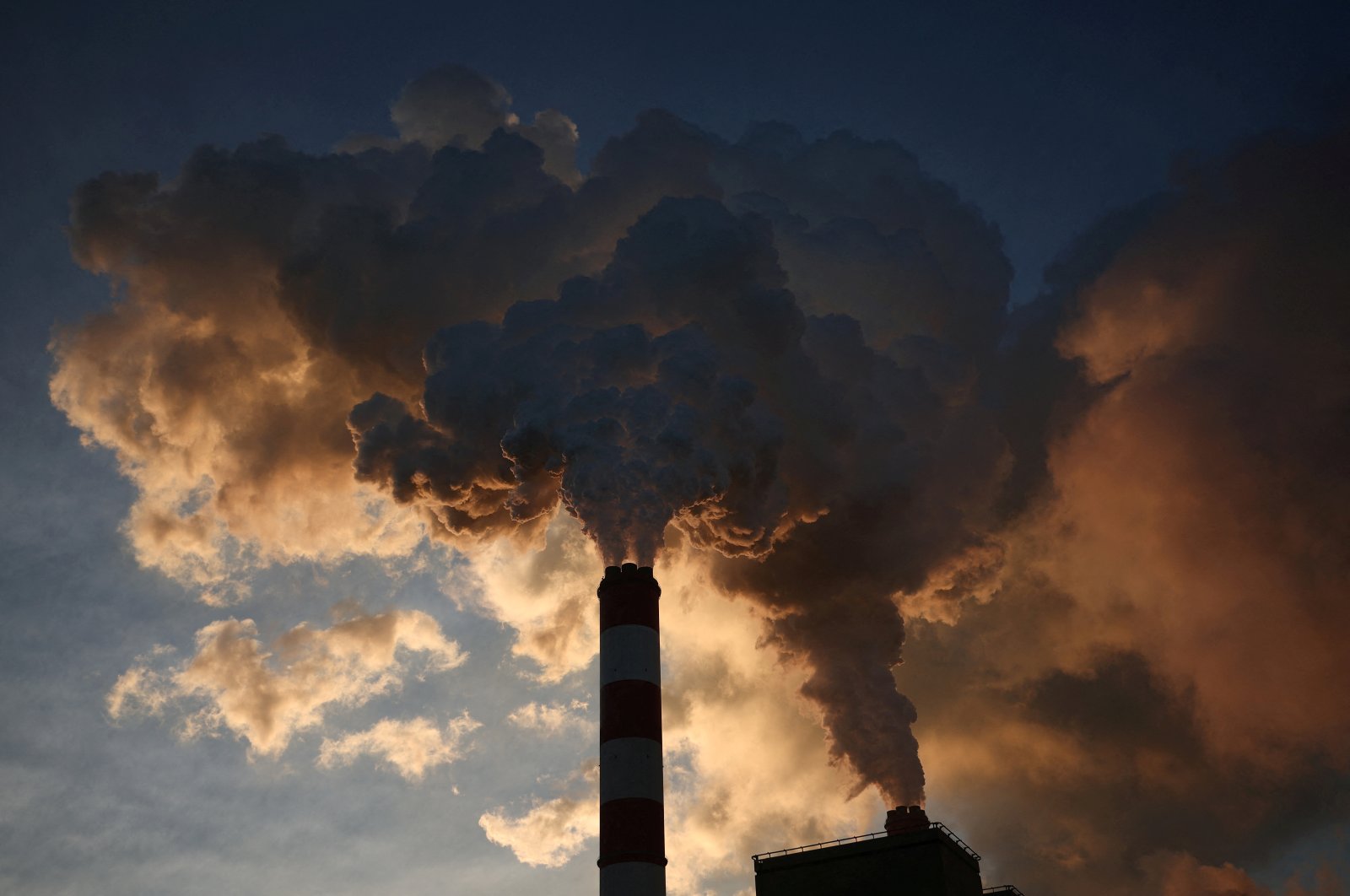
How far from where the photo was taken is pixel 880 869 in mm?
33125

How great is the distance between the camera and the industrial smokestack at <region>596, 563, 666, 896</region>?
30.6m

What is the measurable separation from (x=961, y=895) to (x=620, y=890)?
1012 cm

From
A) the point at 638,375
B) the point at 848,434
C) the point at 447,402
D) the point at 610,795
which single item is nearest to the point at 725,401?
the point at 638,375

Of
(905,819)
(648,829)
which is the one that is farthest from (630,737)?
(905,819)

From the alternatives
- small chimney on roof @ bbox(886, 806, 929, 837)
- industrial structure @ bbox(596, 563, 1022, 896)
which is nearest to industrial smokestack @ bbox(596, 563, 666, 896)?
industrial structure @ bbox(596, 563, 1022, 896)

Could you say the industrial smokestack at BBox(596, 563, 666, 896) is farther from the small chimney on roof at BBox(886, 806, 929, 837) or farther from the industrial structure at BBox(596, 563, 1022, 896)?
the small chimney on roof at BBox(886, 806, 929, 837)

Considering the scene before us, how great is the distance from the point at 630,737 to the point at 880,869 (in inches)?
324

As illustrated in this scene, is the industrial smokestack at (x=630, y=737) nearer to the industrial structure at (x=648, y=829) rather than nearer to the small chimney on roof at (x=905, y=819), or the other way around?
the industrial structure at (x=648, y=829)

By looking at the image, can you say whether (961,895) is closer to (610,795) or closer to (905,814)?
(905,814)

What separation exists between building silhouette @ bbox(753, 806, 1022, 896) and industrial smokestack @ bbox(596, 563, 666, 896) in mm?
5363

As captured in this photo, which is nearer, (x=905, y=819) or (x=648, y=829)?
(x=648, y=829)

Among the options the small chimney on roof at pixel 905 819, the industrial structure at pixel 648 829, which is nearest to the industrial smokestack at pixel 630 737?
the industrial structure at pixel 648 829

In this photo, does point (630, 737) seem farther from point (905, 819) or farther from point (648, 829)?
point (905, 819)

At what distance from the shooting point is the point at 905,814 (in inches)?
1470
